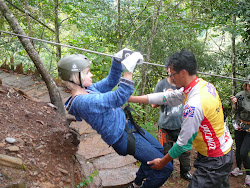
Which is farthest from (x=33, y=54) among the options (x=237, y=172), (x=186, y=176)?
(x=237, y=172)

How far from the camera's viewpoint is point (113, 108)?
2326 millimetres

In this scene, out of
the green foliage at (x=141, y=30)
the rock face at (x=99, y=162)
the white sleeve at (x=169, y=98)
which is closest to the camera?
the white sleeve at (x=169, y=98)

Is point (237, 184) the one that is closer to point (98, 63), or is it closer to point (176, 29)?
point (98, 63)

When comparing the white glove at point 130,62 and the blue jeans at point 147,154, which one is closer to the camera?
the white glove at point 130,62

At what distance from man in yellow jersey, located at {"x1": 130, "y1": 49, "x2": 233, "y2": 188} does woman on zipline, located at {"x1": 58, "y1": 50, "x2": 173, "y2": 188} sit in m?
0.27

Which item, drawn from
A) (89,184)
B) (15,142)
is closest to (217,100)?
(89,184)

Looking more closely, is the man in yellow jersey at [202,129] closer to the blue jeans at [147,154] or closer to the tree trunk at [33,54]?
the blue jeans at [147,154]

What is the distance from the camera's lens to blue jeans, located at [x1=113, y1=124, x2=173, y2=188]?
2401 millimetres

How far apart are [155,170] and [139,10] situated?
576 cm

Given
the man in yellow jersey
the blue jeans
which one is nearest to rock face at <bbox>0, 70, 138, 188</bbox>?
the blue jeans

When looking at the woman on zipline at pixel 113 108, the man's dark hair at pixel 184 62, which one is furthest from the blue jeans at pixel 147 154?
the man's dark hair at pixel 184 62

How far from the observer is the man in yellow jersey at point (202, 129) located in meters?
2.06

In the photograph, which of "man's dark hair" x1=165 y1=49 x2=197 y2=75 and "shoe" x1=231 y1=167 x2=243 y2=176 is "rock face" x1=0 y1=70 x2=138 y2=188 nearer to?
"man's dark hair" x1=165 y1=49 x2=197 y2=75

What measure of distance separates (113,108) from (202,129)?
3.00 ft
